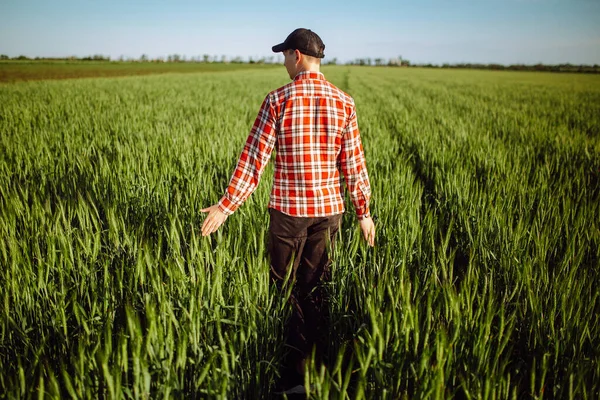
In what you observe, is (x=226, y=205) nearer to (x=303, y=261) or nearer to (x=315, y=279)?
(x=303, y=261)

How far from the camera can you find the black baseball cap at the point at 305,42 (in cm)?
157

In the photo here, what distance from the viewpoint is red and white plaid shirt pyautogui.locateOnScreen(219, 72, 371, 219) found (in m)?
1.64

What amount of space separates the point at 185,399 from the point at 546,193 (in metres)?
3.46

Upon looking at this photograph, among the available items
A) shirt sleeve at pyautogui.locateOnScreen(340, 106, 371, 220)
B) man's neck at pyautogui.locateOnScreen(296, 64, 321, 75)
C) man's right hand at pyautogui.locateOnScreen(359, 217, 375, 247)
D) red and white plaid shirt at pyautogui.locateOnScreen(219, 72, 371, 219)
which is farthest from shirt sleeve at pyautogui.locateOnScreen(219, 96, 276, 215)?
man's right hand at pyautogui.locateOnScreen(359, 217, 375, 247)

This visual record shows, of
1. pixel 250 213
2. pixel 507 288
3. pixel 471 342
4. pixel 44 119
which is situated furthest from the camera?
pixel 44 119

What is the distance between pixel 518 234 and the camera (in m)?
2.19

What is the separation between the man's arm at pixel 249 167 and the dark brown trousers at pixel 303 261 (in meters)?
0.21

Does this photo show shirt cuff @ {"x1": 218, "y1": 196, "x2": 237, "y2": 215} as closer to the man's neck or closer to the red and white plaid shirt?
the red and white plaid shirt

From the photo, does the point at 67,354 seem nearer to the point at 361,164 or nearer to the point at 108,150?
the point at 361,164

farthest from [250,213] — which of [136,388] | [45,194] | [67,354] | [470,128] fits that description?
[470,128]

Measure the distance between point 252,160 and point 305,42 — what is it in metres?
0.57

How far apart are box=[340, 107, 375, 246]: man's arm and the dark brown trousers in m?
0.14

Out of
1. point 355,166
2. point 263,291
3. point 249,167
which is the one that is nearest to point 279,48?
point 249,167

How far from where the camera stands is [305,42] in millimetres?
1575
